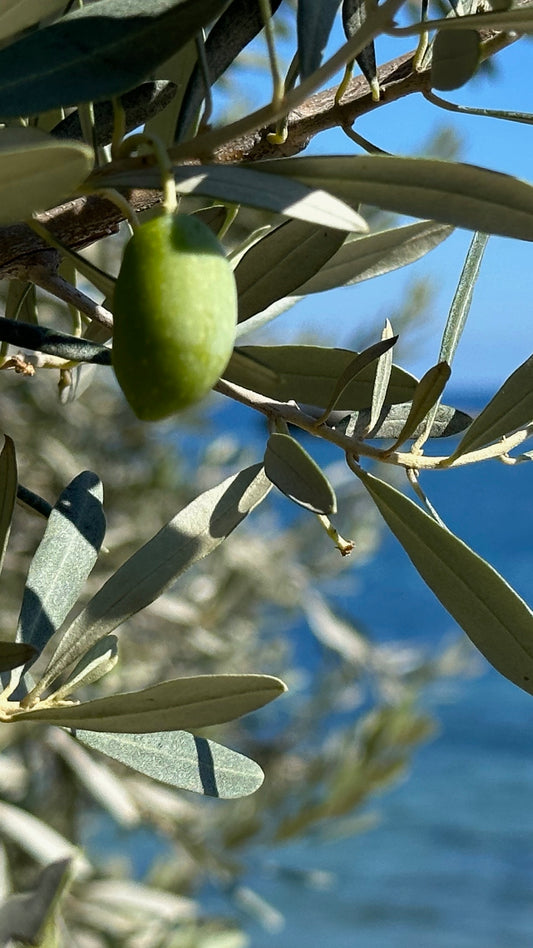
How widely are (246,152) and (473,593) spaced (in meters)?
0.19

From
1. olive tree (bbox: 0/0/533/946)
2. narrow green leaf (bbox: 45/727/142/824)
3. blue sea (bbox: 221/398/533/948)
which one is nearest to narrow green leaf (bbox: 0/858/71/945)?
olive tree (bbox: 0/0/533/946)

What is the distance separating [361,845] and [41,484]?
11.9 metres

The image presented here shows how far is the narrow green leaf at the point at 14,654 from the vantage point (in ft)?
1.31

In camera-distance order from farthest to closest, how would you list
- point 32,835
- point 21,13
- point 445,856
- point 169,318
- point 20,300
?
point 445,856 < point 32,835 < point 20,300 < point 21,13 < point 169,318

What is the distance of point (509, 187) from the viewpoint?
27 cm

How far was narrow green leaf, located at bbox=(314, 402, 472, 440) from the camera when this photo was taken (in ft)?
1.53

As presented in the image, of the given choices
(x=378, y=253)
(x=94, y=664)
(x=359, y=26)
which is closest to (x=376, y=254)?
(x=378, y=253)

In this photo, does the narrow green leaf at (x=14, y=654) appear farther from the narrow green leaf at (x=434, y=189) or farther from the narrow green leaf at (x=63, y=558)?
the narrow green leaf at (x=434, y=189)

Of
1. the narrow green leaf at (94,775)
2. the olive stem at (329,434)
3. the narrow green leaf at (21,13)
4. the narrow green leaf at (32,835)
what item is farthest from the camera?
the narrow green leaf at (94,775)

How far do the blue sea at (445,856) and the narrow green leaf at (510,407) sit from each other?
768 cm

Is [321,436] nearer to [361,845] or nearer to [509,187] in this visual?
[509,187]

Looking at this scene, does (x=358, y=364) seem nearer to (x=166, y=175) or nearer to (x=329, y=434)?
(x=329, y=434)

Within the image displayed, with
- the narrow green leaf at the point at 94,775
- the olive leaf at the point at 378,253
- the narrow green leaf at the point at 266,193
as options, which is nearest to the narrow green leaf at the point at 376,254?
the olive leaf at the point at 378,253

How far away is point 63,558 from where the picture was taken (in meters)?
0.49
